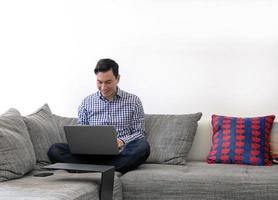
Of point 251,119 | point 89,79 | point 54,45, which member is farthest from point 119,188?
point 54,45

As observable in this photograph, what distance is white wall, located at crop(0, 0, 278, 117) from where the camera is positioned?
3.66 meters

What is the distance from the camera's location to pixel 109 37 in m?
3.94

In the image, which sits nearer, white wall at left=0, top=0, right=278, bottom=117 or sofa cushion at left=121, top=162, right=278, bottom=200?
sofa cushion at left=121, top=162, right=278, bottom=200

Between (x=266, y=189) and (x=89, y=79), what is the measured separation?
1.85m

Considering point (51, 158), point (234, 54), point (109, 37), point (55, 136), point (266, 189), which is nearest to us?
point (266, 189)

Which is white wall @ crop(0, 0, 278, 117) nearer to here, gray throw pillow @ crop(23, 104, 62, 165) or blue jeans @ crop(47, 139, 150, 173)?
gray throw pillow @ crop(23, 104, 62, 165)

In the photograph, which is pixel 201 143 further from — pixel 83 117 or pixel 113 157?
pixel 83 117

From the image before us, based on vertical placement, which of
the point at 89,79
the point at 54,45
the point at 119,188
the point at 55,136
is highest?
the point at 54,45

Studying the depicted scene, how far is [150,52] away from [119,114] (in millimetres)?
710

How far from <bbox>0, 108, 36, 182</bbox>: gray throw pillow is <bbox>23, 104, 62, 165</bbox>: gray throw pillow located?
11 cm

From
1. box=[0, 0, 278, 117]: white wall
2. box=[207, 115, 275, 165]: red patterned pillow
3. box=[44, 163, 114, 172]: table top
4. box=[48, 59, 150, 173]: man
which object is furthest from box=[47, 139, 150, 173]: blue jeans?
box=[0, 0, 278, 117]: white wall

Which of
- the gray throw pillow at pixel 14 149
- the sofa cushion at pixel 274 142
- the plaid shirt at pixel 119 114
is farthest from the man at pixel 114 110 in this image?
the sofa cushion at pixel 274 142

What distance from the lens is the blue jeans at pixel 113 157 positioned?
9.70 ft

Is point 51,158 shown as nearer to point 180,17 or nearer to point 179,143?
point 179,143
